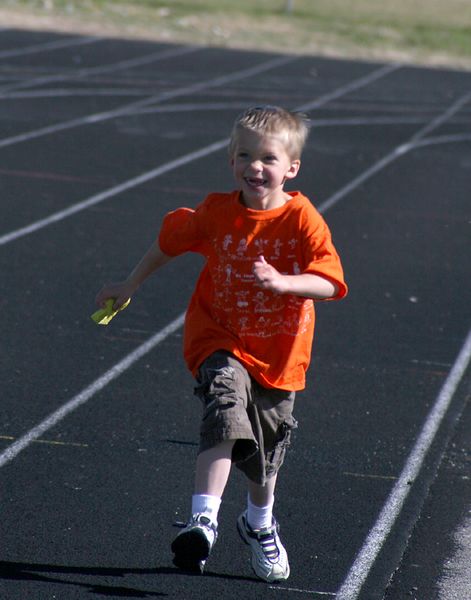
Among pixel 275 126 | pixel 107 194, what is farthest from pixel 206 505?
pixel 107 194

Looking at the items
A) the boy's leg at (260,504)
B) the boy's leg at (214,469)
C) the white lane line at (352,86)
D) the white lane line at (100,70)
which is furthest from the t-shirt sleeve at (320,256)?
the white lane line at (352,86)

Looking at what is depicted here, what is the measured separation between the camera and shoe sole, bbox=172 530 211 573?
4172 millimetres

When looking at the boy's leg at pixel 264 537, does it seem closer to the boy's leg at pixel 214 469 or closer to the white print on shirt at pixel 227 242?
the boy's leg at pixel 214 469

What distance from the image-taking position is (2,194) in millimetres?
11906

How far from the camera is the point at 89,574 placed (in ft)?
14.8

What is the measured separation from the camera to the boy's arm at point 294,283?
13.2ft

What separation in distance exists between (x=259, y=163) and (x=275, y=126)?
14cm

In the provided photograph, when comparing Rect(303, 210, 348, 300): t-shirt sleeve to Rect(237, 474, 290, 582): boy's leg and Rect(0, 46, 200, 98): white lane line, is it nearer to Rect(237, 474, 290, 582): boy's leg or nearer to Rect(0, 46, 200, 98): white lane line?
Rect(237, 474, 290, 582): boy's leg

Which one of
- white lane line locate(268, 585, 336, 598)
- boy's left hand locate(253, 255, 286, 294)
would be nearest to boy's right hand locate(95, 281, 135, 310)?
boy's left hand locate(253, 255, 286, 294)

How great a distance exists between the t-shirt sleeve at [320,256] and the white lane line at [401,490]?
43.7 inches

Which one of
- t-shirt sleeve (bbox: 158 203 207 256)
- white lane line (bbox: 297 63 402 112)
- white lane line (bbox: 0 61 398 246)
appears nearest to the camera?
t-shirt sleeve (bbox: 158 203 207 256)

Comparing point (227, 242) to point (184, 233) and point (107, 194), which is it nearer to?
point (184, 233)

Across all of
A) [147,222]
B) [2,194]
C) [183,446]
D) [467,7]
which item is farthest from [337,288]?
[467,7]

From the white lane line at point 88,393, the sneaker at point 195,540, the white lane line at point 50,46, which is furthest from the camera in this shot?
the white lane line at point 50,46
